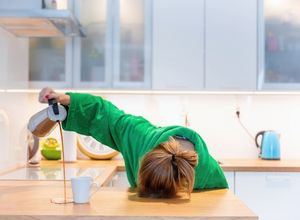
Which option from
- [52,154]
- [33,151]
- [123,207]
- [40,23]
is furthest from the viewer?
[52,154]

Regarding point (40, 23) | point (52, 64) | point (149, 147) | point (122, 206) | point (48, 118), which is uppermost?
point (40, 23)

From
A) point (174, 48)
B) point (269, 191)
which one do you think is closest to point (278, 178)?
point (269, 191)

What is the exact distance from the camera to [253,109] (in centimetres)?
358

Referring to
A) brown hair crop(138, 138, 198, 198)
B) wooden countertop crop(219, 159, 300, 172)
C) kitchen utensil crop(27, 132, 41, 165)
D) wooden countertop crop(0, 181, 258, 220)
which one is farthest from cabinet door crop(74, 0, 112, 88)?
brown hair crop(138, 138, 198, 198)

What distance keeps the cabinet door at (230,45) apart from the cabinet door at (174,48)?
0.10m

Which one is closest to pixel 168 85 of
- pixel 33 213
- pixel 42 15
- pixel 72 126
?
pixel 42 15

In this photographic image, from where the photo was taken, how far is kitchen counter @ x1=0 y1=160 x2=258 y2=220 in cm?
132

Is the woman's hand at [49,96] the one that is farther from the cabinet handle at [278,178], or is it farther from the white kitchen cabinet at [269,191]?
the cabinet handle at [278,178]

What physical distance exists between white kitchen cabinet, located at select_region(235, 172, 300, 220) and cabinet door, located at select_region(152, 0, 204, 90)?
2.31 feet

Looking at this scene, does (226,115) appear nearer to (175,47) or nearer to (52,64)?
(175,47)

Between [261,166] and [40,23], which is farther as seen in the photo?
[261,166]

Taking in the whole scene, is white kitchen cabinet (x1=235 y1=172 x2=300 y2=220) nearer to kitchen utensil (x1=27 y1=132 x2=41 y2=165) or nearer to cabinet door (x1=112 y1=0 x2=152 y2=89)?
cabinet door (x1=112 y1=0 x2=152 y2=89)

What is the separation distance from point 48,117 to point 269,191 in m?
1.79

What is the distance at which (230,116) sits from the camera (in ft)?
11.8
